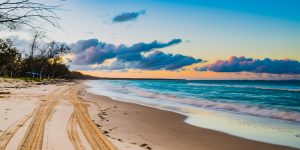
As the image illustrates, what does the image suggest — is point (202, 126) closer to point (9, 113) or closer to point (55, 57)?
point (9, 113)

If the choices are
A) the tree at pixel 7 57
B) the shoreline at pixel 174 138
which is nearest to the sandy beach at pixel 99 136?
the shoreline at pixel 174 138

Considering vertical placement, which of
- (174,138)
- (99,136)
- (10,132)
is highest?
(10,132)

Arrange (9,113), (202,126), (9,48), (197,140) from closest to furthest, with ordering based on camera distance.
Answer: (197,140), (9,113), (202,126), (9,48)

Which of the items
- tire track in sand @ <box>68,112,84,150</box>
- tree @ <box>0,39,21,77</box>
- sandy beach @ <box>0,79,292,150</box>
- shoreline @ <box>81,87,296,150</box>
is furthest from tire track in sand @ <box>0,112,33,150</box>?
tree @ <box>0,39,21,77</box>

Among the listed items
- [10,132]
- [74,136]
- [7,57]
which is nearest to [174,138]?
[74,136]

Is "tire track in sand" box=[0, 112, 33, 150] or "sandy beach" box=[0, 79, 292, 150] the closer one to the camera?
"tire track in sand" box=[0, 112, 33, 150]

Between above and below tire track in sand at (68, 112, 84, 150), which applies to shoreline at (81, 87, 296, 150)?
below

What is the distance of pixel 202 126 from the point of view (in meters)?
14.1

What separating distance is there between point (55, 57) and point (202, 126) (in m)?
79.8

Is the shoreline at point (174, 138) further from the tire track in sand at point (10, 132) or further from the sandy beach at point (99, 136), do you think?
the tire track in sand at point (10, 132)

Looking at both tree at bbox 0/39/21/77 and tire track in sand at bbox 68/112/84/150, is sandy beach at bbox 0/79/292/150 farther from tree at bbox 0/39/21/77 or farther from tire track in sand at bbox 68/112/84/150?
tree at bbox 0/39/21/77

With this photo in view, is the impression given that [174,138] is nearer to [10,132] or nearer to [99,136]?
[99,136]

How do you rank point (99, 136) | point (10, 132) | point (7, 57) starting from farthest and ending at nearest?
point (7, 57) → point (99, 136) → point (10, 132)

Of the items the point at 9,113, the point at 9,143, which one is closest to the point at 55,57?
the point at 9,113
